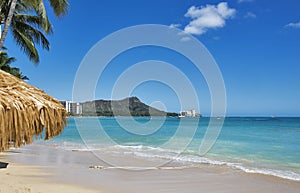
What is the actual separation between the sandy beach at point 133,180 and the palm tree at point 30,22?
13.7ft

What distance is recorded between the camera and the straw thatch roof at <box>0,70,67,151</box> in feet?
10.4

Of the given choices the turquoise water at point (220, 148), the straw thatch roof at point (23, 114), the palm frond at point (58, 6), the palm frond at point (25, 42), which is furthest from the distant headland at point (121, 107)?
the straw thatch roof at point (23, 114)

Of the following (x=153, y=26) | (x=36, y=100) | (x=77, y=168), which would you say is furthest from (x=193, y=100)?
(x=36, y=100)

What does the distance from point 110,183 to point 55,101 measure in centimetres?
301

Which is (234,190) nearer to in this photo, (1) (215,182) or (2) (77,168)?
(1) (215,182)

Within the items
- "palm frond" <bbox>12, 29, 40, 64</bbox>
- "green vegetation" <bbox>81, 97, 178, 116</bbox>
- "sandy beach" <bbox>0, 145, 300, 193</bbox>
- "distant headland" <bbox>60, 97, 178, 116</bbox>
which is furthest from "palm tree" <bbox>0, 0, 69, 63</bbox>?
"green vegetation" <bbox>81, 97, 178, 116</bbox>

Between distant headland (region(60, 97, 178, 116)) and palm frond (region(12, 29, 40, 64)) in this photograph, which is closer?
palm frond (region(12, 29, 40, 64))

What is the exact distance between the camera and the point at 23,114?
10.8 ft

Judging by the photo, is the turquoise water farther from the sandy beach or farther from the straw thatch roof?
the straw thatch roof

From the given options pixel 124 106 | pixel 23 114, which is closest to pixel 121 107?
pixel 124 106

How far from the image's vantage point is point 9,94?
3.33m

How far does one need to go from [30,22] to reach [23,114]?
8253mm

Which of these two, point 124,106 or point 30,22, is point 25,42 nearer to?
point 30,22

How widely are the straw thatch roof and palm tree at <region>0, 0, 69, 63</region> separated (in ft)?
18.5
